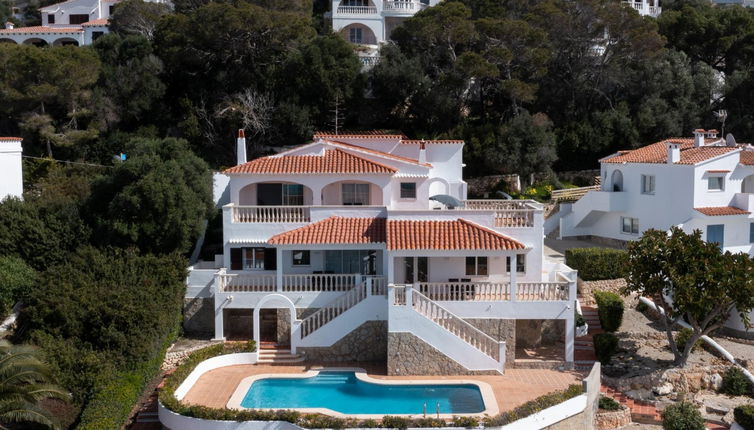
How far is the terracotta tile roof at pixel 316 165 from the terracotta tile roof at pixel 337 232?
7.36 ft

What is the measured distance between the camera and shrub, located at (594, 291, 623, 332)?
1194 inches

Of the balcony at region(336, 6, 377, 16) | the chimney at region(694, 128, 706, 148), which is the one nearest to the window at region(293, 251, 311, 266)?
the chimney at region(694, 128, 706, 148)

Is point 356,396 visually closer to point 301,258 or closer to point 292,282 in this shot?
point 292,282

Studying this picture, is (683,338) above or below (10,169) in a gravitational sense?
below

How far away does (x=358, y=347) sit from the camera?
93.6 feet

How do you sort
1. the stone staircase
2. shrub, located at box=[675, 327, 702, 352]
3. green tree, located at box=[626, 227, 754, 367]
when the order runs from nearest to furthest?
Answer: 1. green tree, located at box=[626, 227, 754, 367]
2. the stone staircase
3. shrub, located at box=[675, 327, 702, 352]

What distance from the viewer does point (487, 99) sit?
173ft

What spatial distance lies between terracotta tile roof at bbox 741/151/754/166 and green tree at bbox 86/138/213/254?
24763 millimetres

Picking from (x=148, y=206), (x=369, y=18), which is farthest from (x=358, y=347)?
(x=369, y=18)

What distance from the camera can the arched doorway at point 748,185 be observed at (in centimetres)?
3934

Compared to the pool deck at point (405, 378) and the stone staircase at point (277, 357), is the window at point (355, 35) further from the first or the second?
the pool deck at point (405, 378)

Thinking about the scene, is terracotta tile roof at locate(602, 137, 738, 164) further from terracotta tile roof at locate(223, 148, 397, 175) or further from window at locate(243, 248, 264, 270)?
window at locate(243, 248, 264, 270)

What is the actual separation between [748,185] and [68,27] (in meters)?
61.4

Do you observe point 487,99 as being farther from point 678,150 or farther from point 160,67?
point 160,67
